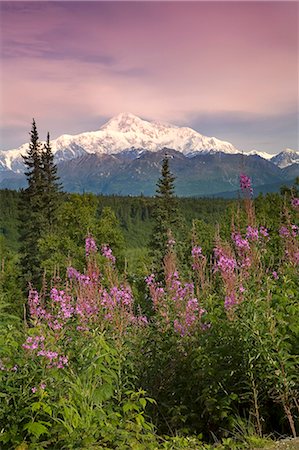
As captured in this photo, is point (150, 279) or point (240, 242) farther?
point (150, 279)

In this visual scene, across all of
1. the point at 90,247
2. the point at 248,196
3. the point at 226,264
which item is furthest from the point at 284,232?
the point at 90,247

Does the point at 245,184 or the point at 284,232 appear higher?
the point at 245,184

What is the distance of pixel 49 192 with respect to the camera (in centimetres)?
5000

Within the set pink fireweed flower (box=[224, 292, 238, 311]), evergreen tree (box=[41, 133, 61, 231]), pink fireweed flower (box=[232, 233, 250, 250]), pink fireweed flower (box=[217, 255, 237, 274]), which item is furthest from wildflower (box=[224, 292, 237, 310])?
evergreen tree (box=[41, 133, 61, 231])

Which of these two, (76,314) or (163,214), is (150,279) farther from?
(163,214)

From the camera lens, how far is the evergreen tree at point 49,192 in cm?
4975

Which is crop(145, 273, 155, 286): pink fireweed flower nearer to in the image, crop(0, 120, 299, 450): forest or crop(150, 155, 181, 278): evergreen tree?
crop(0, 120, 299, 450): forest

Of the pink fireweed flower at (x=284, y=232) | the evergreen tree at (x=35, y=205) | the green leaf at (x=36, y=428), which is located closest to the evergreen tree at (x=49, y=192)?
the evergreen tree at (x=35, y=205)

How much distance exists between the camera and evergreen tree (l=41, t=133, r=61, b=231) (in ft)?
163

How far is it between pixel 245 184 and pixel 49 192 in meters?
45.0

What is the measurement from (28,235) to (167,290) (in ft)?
145

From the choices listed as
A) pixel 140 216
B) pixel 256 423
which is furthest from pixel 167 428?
pixel 140 216

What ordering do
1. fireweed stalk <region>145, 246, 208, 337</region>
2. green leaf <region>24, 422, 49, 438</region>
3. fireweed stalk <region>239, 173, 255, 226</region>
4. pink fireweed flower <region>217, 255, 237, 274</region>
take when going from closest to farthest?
green leaf <region>24, 422, 49, 438</region>, pink fireweed flower <region>217, 255, 237, 274</region>, fireweed stalk <region>145, 246, 208, 337</region>, fireweed stalk <region>239, 173, 255, 226</region>

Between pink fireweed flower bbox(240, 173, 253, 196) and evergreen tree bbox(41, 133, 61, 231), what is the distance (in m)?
43.9
